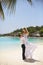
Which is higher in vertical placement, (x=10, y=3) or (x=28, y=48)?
(x=10, y=3)

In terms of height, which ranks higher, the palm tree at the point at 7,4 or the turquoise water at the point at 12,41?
the palm tree at the point at 7,4

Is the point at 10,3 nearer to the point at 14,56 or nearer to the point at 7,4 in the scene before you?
the point at 7,4

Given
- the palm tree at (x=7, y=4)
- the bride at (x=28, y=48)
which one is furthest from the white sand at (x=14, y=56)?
the palm tree at (x=7, y=4)

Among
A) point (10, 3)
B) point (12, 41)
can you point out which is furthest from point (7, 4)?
point (12, 41)

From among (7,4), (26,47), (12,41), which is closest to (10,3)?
(7,4)

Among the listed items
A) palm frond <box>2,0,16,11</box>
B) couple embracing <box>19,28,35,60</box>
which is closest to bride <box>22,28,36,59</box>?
couple embracing <box>19,28,35,60</box>

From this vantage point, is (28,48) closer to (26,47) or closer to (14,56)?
(26,47)

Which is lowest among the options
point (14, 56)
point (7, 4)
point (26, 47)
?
point (14, 56)

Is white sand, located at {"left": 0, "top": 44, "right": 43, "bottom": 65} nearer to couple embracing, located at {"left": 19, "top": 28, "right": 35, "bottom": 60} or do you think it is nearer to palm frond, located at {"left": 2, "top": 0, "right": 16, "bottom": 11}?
couple embracing, located at {"left": 19, "top": 28, "right": 35, "bottom": 60}

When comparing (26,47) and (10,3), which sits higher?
(10,3)

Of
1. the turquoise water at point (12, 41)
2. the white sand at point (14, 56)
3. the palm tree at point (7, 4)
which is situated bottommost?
the white sand at point (14, 56)

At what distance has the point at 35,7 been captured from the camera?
2.85 m

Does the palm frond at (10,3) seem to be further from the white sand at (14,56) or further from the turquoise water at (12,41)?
the white sand at (14,56)

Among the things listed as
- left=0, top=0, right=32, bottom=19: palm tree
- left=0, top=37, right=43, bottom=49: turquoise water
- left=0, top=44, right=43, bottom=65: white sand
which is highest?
left=0, top=0, right=32, bottom=19: palm tree
